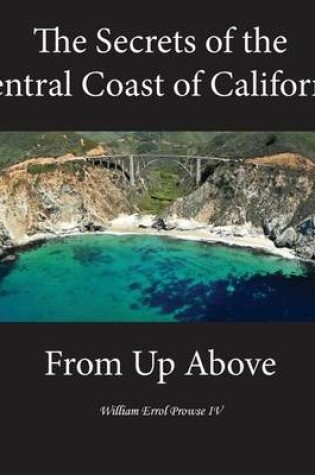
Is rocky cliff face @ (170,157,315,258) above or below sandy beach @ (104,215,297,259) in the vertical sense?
above

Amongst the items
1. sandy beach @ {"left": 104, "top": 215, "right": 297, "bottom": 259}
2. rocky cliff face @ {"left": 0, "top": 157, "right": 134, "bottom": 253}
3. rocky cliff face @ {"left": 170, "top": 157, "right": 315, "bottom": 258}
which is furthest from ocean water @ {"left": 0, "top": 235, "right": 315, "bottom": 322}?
rocky cliff face @ {"left": 170, "top": 157, "right": 315, "bottom": 258}

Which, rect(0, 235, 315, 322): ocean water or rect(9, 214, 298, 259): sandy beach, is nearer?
rect(0, 235, 315, 322): ocean water

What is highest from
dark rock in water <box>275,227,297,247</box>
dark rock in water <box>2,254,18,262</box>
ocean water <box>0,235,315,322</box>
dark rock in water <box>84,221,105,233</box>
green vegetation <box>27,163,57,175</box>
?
green vegetation <box>27,163,57,175</box>

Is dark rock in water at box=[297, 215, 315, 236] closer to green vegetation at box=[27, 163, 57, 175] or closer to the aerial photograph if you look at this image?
the aerial photograph

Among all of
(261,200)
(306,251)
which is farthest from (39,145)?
(306,251)

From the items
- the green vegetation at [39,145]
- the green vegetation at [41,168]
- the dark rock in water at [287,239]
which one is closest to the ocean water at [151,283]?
the dark rock in water at [287,239]

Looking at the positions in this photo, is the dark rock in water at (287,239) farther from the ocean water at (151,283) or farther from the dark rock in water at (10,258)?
the dark rock in water at (10,258)
